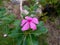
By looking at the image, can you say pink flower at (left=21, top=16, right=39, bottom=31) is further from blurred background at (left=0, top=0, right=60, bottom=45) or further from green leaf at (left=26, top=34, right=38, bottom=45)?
blurred background at (left=0, top=0, right=60, bottom=45)

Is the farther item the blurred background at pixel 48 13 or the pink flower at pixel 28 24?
the blurred background at pixel 48 13

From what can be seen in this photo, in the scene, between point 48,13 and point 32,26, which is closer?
point 32,26

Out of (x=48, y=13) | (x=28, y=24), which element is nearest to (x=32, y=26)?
(x=28, y=24)

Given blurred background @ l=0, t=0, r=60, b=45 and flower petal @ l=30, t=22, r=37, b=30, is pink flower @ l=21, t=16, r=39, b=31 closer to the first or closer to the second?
flower petal @ l=30, t=22, r=37, b=30

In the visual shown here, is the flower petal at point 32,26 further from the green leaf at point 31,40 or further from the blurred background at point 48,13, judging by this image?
the blurred background at point 48,13

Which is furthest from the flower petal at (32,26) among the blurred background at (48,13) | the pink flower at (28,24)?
the blurred background at (48,13)

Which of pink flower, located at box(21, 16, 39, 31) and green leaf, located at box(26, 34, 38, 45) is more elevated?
pink flower, located at box(21, 16, 39, 31)

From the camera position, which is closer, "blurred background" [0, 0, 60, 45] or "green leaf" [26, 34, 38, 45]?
"green leaf" [26, 34, 38, 45]

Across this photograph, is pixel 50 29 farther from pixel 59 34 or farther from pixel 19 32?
pixel 19 32

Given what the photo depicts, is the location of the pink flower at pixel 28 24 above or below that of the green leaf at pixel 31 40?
above

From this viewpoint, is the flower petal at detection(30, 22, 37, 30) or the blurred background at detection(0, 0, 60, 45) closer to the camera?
the flower petal at detection(30, 22, 37, 30)

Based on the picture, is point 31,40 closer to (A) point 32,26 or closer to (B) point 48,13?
(A) point 32,26

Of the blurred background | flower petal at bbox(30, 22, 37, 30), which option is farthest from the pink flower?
the blurred background
